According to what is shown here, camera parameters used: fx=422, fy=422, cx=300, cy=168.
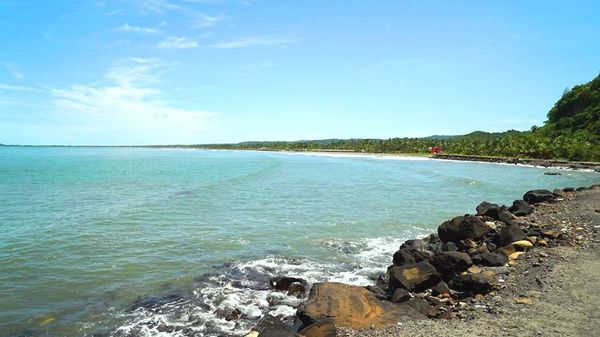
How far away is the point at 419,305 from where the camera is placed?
938 centimetres

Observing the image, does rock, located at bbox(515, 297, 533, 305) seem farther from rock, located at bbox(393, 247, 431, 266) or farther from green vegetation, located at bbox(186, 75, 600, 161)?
green vegetation, located at bbox(186, 75, 600, 161)

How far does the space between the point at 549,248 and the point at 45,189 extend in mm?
41455

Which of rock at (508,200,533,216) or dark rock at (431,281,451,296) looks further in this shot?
rock at (508,200,533,216)

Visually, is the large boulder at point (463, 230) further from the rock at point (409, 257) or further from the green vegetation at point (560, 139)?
the green vegetation at point (560, 139)

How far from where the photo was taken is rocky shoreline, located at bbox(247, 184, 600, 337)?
323 inches

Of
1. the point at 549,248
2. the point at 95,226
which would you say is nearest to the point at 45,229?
the point at 95,226

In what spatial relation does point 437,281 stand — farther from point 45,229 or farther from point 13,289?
point 45,229

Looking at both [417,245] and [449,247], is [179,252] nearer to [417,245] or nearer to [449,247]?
[417,245]

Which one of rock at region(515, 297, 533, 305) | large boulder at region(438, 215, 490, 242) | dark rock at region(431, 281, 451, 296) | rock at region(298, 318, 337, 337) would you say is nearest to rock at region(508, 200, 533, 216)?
large boulder at region(438, 215, 490, 242)

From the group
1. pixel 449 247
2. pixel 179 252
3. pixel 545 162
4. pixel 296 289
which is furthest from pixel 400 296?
pixel 545 162

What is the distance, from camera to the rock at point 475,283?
9.79m

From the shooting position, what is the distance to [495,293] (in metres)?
9.48

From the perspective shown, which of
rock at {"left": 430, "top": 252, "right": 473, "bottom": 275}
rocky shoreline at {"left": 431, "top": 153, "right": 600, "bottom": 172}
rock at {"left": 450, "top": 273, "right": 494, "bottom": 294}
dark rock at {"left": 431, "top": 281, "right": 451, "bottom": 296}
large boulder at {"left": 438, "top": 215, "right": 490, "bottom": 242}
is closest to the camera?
rock at {"left": 450, "top": 273, "right": 494, "bottom": 294}

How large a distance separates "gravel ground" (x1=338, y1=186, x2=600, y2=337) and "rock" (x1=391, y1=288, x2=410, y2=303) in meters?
1.51
